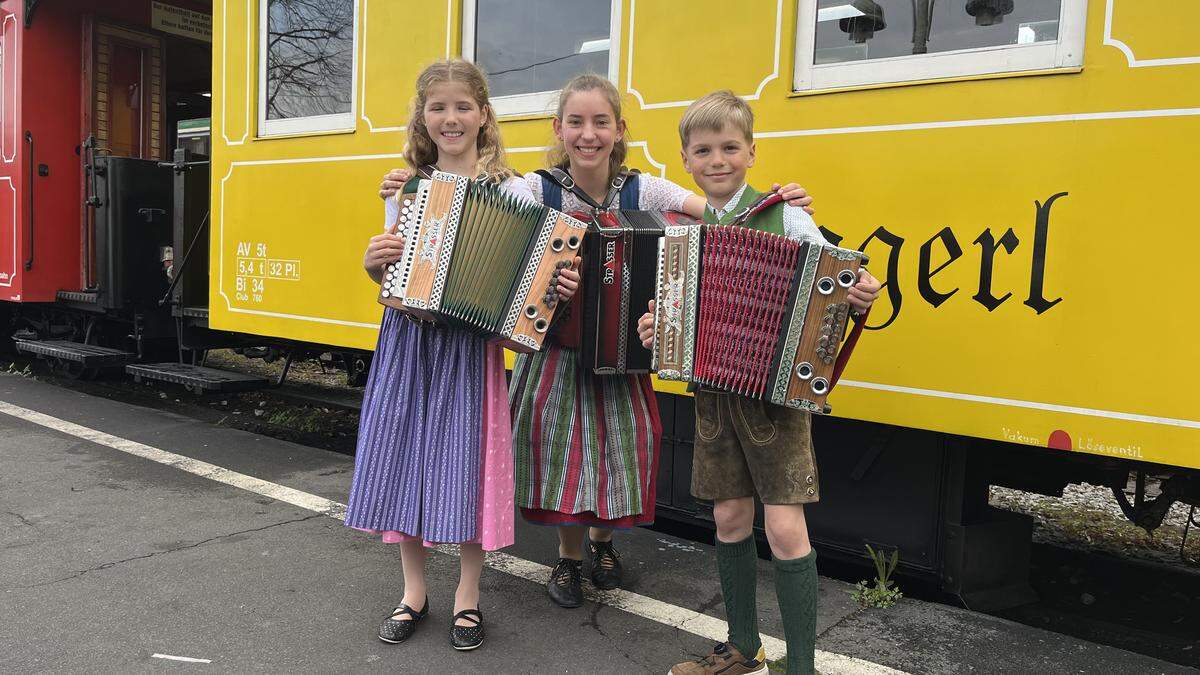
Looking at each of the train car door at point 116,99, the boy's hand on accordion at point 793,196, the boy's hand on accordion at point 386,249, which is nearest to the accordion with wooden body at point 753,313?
the boy's hand on accordion at point 793,196

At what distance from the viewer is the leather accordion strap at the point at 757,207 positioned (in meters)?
2.19

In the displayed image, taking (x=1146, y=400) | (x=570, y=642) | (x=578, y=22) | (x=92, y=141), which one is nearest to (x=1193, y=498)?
(x=1146, y=400)

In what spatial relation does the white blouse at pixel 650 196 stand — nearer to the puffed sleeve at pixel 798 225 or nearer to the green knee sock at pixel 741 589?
the puffed sleeve at pixel 798 225

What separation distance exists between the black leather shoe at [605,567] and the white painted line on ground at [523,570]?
0.03 metres

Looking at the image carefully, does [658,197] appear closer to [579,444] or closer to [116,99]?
[579,444]

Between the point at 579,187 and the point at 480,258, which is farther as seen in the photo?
the point at 579,187

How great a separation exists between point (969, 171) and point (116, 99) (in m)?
7.04

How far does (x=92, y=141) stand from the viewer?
22.8ft

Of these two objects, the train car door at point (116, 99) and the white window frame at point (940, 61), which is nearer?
the white window frame at point (940, 61)

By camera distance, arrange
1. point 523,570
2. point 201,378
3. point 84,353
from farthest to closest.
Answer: point 84,353, point 201,378, point 523,570

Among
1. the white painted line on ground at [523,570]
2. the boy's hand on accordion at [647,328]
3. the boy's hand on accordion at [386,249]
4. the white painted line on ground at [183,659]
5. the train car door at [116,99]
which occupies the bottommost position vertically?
the white painted line on ground at [183,659]

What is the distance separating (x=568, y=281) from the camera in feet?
7.76

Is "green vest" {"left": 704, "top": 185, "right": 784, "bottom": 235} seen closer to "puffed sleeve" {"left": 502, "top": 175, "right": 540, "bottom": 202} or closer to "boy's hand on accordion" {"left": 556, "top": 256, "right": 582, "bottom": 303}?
"boy's hand on accordion" {"left": 556, "top": 256, "right": 582, "bottom": 303}

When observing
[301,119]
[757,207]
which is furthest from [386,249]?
[301,119]
